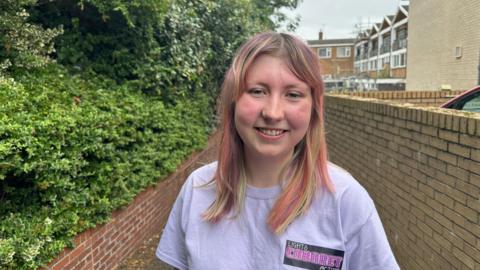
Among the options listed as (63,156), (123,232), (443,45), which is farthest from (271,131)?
(443,45)

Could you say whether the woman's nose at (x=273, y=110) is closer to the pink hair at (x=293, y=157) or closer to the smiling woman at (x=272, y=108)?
the smiling woman at (x=272, y=108)

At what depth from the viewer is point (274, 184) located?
1567 mm

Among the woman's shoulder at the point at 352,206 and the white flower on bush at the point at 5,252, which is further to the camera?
the white flower on bush at the point at 5,252

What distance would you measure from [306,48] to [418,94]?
7769 millimetres

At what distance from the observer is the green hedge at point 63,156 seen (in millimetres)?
2584

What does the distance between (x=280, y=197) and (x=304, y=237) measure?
0.16 m

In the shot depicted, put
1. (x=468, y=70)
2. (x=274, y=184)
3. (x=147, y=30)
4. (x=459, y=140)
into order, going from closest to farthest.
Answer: (x=274, y=184)
(x=459, y=140)
(x=147, y=30)
(x=468, y=70)

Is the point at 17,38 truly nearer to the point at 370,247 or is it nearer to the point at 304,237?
the point at 304,237

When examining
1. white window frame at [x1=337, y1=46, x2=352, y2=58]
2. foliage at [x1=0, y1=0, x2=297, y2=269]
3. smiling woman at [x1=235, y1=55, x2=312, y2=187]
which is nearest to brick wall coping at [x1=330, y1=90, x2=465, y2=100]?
foliage at [x1=0, y1=0, x2=297, y2=269]

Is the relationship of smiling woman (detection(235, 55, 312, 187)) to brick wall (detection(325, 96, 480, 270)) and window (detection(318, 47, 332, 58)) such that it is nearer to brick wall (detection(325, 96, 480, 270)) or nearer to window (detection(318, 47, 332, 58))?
brick wall (detection(325, 96, 480, 270))

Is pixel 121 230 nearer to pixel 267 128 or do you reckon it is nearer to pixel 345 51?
pixel 267 128

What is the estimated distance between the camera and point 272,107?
144 centimetres

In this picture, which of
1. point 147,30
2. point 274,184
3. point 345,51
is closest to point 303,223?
point 274,184

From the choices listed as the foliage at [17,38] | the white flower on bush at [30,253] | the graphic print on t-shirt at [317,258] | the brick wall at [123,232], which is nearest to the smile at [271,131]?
the graphic print on t-shirt at [317,258]
